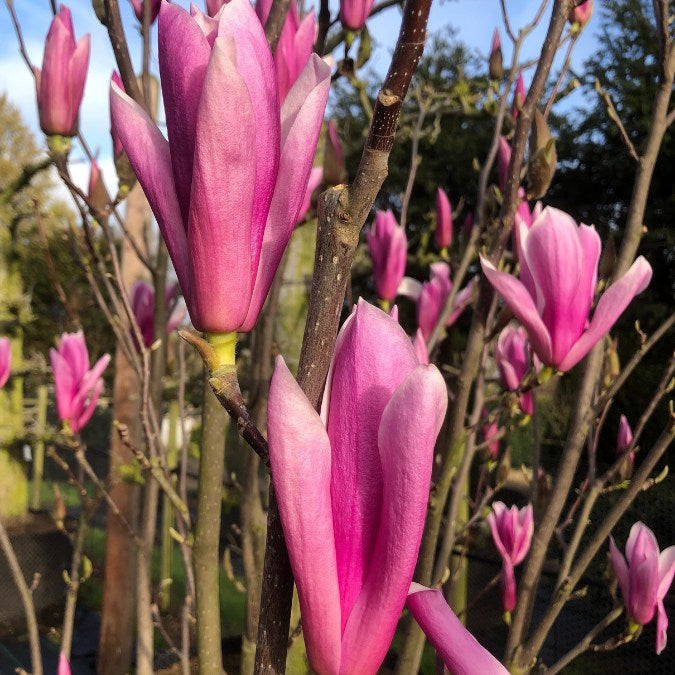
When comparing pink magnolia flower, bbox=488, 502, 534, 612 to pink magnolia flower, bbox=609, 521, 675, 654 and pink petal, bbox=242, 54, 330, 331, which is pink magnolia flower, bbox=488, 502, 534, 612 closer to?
pink magnolia flower, bbox=609, 521, 675, 654

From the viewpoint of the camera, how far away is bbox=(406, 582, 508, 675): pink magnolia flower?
0.27 metres

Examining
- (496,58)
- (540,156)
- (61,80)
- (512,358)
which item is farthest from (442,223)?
(61,80)

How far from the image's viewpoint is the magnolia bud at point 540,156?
2.50ft

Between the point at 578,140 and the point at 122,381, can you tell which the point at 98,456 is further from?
the point at 578,140

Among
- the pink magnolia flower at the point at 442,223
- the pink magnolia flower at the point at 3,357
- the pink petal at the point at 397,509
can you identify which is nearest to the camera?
the pink petal at the point at 397,509

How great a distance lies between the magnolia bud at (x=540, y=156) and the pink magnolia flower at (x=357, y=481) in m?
0.56

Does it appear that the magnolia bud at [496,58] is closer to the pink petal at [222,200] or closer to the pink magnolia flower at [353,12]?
the pink magnolia flower at [353,12]

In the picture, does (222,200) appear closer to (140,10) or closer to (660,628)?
(140,10)

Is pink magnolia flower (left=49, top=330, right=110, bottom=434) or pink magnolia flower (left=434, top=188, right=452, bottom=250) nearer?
pink magnolia flower (left=49, top=330, right=110, bottom=434)

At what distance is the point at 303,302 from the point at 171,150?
2056mm

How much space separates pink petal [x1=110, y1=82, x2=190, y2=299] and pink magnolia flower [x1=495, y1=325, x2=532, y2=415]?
843mm

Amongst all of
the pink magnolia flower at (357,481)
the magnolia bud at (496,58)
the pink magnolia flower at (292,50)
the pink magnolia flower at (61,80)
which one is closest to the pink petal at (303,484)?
the pink magnolia flower at (357,481)

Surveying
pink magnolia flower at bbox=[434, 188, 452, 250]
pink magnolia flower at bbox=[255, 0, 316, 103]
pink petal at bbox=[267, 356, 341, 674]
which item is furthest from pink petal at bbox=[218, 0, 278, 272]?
pink magnolia flower at bbox=[434, 188, 452, 250]

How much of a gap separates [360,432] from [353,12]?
2.88ft
